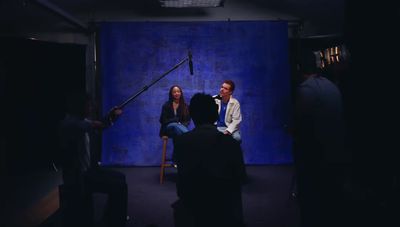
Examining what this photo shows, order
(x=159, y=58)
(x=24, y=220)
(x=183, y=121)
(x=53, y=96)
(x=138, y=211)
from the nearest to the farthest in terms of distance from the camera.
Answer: (x=24, y=220) → (x=138, y=211) → (x=183, y=121) → (x=53, y=96) → (x=159, y=58)

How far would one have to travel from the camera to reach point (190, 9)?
6.73 meters

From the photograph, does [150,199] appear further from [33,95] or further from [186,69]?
[33,95]

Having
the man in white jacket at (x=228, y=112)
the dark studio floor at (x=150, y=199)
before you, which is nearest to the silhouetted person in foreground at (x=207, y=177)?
the dark studio floor at (x=150, y=199)

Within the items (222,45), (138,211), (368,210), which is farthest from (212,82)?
(368,210)

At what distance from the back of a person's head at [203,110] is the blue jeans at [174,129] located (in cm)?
277

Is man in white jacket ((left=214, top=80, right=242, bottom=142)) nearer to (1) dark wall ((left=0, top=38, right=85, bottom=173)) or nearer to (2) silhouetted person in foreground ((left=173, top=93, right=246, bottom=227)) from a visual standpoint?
(1) dark wall ((left=0, top=38, right=85, bottom=173))

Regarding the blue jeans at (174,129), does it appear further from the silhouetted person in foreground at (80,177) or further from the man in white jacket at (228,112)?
the silhouetted person in foreground at (80,177)

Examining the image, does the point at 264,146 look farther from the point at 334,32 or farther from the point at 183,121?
the point at 334,32

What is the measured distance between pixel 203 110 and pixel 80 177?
1.36m

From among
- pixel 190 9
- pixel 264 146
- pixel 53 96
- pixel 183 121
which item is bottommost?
pixel 264 146

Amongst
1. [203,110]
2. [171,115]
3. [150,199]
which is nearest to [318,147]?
[203,110]

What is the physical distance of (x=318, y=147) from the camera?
2.88 m

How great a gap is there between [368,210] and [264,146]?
2829 millimetres

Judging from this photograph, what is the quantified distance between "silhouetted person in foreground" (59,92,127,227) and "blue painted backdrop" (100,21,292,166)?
3.32 metres
